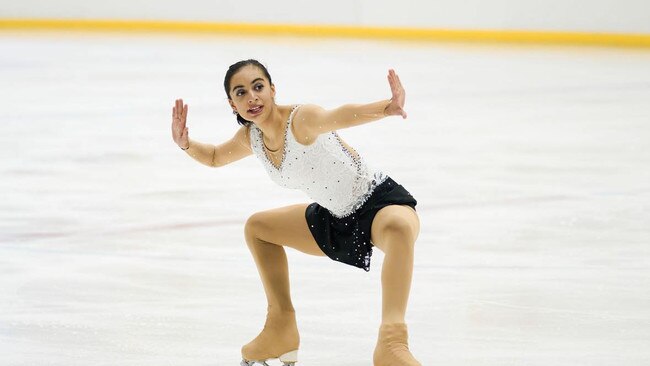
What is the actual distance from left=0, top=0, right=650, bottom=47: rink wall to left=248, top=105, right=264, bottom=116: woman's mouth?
8240 millimetres

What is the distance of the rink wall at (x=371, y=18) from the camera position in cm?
1054

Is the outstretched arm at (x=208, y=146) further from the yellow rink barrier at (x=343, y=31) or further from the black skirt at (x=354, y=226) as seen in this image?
the yellow rink barrier at (x=343, y=31)

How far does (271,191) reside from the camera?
5.31 meters

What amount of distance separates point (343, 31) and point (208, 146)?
8.98 m

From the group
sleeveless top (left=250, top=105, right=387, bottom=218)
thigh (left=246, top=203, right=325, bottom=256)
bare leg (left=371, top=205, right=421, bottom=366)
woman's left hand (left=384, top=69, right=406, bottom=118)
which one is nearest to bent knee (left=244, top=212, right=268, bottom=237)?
thigh (left=246, top=203, right=325, bottom=256)

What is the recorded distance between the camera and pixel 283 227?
2939 mm

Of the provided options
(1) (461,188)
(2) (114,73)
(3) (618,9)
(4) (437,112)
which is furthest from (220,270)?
(3) (618,9)

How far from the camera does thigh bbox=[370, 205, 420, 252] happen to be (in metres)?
2.73

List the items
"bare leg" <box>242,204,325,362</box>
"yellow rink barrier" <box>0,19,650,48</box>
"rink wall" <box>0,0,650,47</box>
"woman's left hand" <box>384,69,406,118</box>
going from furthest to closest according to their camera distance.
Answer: "yellow rink barrier" <box>0,19,650,48</box> < "rink wall" <box>0,0,650,47</box> < "bare leg" <box>242,204,325,362</box> < "woman's left hand" <box>384,69,406,118</box>

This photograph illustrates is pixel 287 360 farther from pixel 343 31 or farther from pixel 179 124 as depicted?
pixel 343 31

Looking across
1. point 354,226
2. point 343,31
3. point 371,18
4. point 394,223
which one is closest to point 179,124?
point 354,226

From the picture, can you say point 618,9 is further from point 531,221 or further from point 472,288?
point 472,288

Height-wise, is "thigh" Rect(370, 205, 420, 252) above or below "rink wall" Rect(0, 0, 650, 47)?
below

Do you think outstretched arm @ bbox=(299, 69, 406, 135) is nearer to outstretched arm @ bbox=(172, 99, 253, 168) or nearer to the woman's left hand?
the woman's left hand
